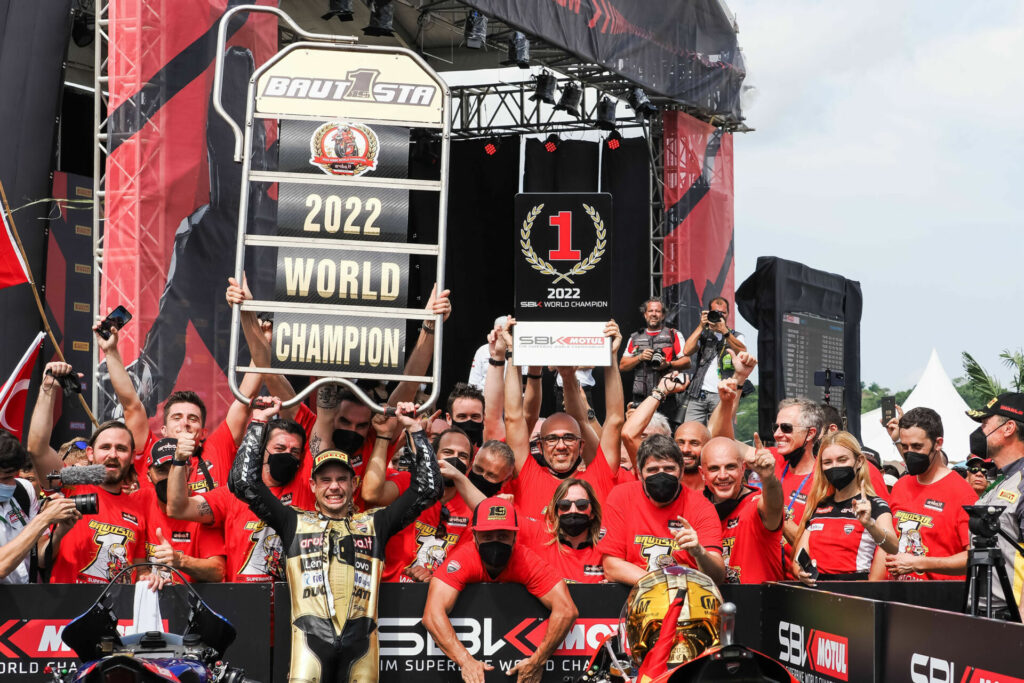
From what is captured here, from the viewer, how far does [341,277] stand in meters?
6.55

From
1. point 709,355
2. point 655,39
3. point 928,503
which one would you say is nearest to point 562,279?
point 928,503

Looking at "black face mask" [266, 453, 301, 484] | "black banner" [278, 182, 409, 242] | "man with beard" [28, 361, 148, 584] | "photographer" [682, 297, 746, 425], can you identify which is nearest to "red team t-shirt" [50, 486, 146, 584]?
"man with beard" [28, 361, 148, 584]

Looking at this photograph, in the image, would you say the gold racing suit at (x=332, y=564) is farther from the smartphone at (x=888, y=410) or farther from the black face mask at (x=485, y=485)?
the smartphone at (x=888, y=410)

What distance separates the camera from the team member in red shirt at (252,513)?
21.3 ft

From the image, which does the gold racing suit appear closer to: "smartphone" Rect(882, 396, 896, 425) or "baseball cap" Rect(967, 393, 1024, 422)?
"baseball cap" Rect(967, 393, 1024, 422)

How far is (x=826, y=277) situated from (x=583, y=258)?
29.8ft

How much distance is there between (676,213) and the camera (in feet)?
58.7

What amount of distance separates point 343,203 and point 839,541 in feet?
11.1

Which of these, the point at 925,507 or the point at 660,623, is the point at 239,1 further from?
the point at 660,623

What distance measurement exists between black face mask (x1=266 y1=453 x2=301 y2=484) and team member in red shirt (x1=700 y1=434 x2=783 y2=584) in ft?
8.05

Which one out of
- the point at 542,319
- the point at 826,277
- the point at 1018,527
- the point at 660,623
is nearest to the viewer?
the point at 660,623

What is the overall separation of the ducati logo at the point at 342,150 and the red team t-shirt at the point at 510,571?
2.18 m

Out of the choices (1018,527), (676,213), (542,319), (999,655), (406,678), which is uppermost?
(676,213)

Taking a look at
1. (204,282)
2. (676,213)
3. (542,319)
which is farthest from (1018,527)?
(676,213)
